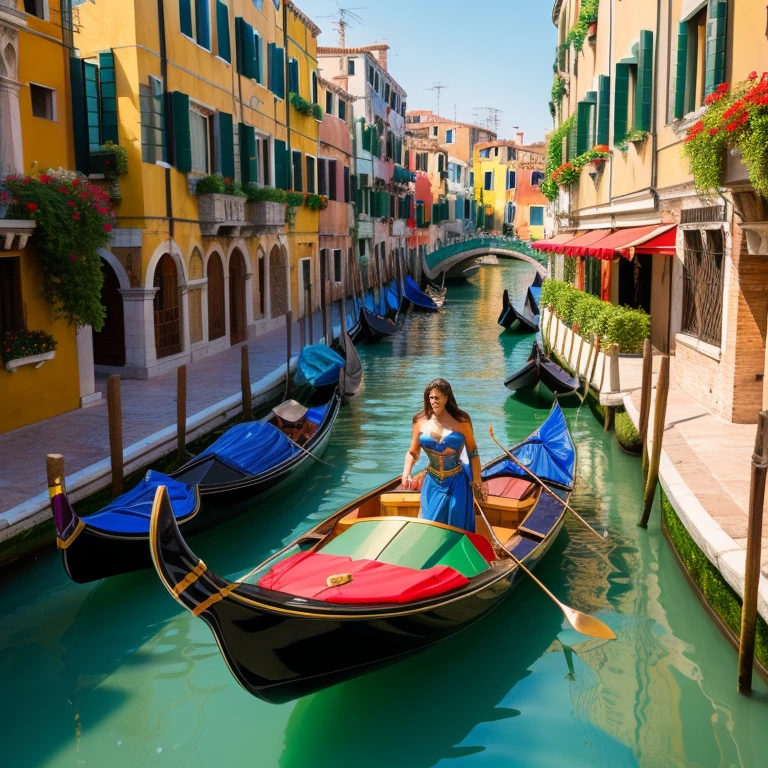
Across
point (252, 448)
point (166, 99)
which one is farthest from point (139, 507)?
point (166, 99)

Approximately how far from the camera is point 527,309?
2233cm

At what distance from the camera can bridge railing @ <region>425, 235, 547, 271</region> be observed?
116 ft

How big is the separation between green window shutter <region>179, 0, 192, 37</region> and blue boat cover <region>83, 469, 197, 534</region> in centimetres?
739

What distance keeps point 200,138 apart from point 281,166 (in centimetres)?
404

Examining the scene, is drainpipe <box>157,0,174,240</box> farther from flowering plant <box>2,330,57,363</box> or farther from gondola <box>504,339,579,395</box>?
gondola <box>504,339,579,395</box>

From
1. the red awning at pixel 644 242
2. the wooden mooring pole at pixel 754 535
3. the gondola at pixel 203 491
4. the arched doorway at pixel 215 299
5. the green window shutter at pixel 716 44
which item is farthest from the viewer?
the arched doorway at pixel 215 299

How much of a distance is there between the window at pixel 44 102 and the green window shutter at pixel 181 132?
2.58 m

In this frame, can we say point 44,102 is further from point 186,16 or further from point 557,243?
point 557,243

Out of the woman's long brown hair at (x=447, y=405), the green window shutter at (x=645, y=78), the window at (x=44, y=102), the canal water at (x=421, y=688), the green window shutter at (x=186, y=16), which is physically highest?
the green window shutter at (x=186, y=16)

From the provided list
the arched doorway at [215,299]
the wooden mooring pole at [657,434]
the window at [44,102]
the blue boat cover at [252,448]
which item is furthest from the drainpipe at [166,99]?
the wooden mooring pole at [657,434]

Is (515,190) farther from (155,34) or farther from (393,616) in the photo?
(393,616)

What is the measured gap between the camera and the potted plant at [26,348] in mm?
7824

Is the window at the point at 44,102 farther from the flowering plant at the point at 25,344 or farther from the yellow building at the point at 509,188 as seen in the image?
the yellow building at the point at 509,188

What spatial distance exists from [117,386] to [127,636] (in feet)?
7.06
